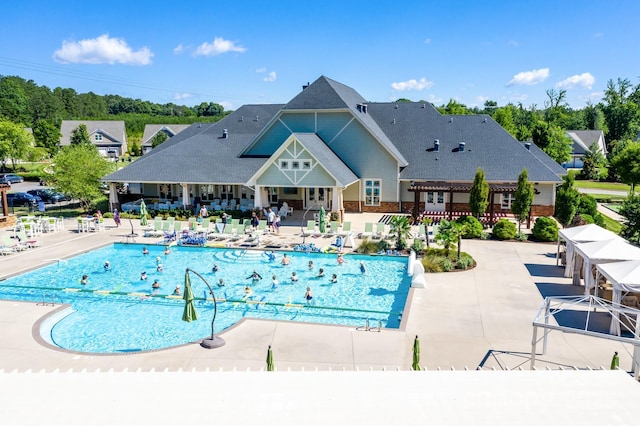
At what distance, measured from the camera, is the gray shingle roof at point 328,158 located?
31.7m

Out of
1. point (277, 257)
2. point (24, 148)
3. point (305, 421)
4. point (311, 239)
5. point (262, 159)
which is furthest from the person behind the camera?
point (24, 148)

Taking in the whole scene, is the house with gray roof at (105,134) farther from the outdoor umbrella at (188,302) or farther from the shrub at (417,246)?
the outdoor umbrella at (188,302)

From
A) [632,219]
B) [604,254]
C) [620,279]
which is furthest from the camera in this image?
[632,219]

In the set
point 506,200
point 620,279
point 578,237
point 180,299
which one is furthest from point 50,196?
point 620,279

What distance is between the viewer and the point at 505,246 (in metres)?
25.9

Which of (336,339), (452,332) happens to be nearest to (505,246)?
(452,332)

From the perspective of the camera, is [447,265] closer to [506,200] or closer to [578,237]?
[578,237]

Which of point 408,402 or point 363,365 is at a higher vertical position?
point 408,402

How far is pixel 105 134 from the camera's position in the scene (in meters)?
88.5

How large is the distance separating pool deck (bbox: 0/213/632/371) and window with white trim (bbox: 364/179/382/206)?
17.1 m

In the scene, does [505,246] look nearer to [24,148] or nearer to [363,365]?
[363,365]

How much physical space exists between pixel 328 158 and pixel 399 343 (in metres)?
21.2

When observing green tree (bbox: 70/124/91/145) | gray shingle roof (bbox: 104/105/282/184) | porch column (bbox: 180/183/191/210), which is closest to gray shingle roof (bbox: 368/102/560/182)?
gray shingle roof (bbox: 104/105/282/184)

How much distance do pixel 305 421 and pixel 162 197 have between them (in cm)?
3472
